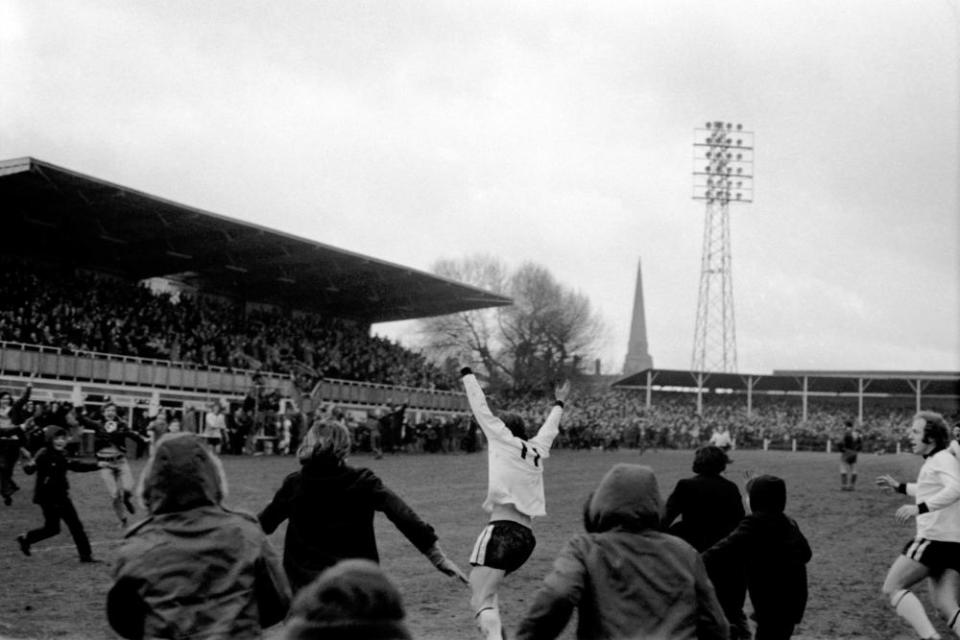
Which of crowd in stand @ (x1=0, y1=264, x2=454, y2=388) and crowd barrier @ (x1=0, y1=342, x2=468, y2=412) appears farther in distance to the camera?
crowd in stand @ (x1=0, y1=264, x2=454, y2=388)

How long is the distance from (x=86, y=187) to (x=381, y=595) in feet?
109

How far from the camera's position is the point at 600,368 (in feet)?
262

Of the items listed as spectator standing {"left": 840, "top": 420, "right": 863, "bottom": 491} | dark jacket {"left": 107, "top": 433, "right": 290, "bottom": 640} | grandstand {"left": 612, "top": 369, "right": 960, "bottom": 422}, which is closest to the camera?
dark jacket {"left": 107, "top": 433, "right": 290, "bottom": 640}

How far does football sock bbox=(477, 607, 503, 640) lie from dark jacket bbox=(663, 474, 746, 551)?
1329 millimetres

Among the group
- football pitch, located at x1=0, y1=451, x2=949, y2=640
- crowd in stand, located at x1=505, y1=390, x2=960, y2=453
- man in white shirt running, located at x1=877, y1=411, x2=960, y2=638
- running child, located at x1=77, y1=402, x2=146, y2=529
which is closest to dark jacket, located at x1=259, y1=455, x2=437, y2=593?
football pitch, located at x1=0, y1=451, x2=949, y2=640

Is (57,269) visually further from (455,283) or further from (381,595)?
(381,595)

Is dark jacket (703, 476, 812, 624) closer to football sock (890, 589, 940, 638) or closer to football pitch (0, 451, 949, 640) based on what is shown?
football sock (890, 589, 940, 638)

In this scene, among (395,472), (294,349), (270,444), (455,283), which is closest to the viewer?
(395,472)

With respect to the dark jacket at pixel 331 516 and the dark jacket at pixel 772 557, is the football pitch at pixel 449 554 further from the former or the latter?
the dark jacket at pixel 331 516


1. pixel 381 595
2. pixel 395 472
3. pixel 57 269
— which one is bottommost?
pixel 395 472

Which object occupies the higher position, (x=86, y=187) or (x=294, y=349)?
(x=86, y=187)

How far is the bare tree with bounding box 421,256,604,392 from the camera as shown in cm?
7150

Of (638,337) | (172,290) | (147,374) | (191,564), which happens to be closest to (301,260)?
(172,290)

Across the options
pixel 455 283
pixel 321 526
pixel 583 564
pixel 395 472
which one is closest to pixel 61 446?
pixel 321 526
